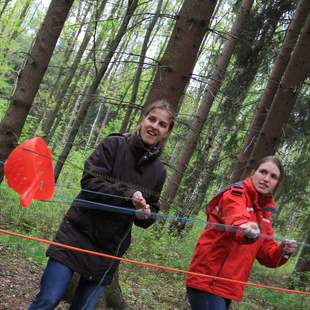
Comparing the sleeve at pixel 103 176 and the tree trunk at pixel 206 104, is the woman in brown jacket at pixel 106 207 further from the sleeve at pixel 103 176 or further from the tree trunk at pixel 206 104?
the tree trunk at pixel 206 104

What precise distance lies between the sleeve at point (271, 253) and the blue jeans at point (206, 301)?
1.44 ft

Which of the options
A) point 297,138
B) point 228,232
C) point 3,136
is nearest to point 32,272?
point 3,136

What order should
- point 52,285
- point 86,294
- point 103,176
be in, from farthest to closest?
1. point 86,294
2. point 103,176
3. point 52,285

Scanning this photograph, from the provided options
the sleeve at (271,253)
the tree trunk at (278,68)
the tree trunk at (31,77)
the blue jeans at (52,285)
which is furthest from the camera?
the tree trunk at (278,68)

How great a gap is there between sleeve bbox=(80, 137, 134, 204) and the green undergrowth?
189 cm

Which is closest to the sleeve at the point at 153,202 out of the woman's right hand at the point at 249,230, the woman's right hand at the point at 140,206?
the woman's right hand at the point at 140,206

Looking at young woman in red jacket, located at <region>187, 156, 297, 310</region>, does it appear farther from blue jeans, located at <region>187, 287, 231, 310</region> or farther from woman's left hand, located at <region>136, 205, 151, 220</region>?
woman's left hand, located at <region>136, 205, 151, 220</region>

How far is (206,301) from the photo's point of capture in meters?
2.89

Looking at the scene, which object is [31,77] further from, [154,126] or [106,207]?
[106,207]

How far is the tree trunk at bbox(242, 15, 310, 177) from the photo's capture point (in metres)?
6.29

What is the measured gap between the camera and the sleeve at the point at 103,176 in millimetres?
2745

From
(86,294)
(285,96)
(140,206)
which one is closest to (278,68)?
(285,96)

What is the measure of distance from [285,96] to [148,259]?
143 inches

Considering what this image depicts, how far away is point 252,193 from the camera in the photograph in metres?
3.02
